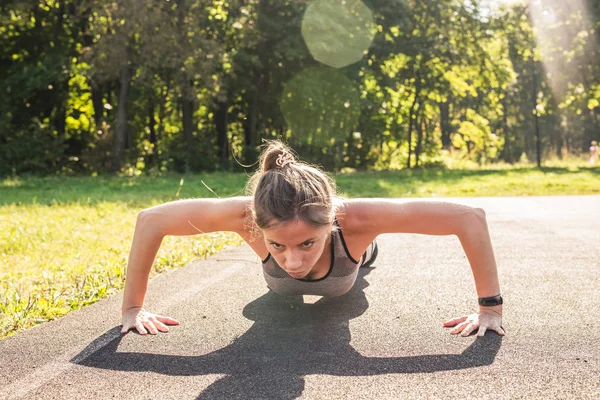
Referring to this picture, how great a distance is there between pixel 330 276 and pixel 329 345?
21.3 inches

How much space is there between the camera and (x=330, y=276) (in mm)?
4062

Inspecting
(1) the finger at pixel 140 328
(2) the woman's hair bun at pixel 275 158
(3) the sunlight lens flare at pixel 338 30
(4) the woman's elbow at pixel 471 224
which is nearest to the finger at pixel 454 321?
(4) the woman's elbow at pixel 471 224

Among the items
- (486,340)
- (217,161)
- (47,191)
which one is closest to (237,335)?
(486,340)

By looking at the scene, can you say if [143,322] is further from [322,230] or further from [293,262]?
[322,230]

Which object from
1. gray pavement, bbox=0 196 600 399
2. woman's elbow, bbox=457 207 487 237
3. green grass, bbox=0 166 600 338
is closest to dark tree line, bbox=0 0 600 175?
green grass, bbox=0 166 600 338

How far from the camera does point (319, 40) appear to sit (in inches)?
987

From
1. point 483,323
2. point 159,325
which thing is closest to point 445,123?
point 483,323

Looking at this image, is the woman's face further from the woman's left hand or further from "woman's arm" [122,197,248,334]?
the woman's left hand

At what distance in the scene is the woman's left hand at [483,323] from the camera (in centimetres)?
380

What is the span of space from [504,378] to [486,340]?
2.09 feet

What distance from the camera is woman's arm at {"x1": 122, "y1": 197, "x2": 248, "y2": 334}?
3.89 m

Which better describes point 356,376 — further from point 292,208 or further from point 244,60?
point 244,60

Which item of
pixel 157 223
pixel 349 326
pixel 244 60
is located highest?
pixel 244 60

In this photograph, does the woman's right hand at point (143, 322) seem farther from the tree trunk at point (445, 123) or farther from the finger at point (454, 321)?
the tree trunk at point (445, 123)
